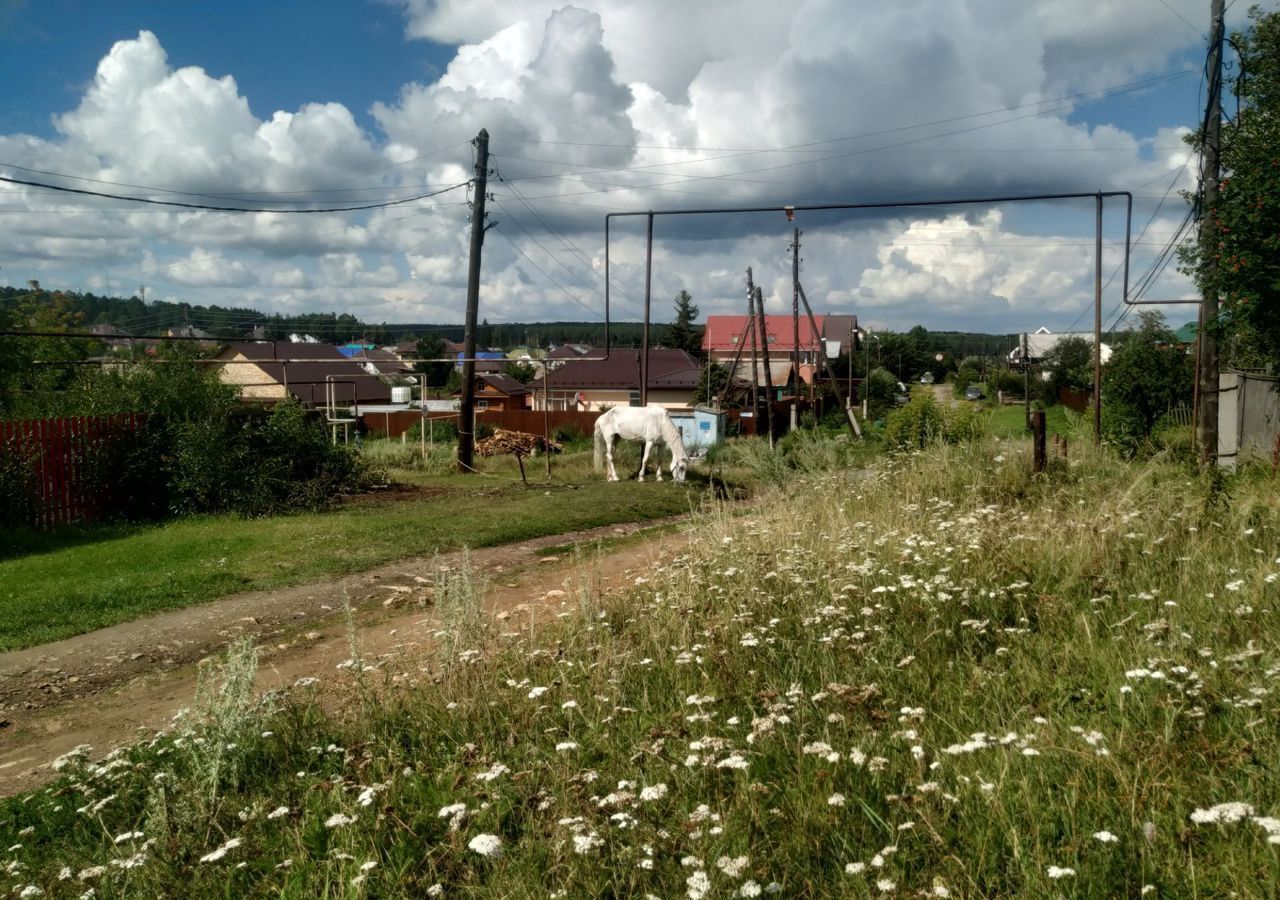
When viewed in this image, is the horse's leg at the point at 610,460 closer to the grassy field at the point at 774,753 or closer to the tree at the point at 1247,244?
the tree at the point at 1247,244

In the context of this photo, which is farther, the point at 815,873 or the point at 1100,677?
the point at 1100,677

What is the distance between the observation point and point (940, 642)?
555cm

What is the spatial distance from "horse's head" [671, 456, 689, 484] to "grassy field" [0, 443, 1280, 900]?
1353 centimetres

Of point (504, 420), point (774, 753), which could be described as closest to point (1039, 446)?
point (774, 753)

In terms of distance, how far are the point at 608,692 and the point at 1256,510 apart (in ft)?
20.0

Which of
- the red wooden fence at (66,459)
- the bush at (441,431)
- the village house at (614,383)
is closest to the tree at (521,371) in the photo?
the village house at (614,383)

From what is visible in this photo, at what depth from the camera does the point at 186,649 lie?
861 cm

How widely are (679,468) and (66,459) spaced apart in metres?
11.4

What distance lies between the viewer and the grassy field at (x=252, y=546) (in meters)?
10.2

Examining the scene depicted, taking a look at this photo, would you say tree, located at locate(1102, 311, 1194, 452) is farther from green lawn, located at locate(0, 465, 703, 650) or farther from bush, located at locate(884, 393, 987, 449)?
green lawn, located at locate(0, 465, 703, 650)

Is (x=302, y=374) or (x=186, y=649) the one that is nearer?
(x=186, y=649)

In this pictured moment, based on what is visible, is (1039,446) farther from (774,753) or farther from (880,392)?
(880,392)

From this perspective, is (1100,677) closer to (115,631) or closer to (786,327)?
(115,631)

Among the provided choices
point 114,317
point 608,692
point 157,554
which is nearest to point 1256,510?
point 608,692
